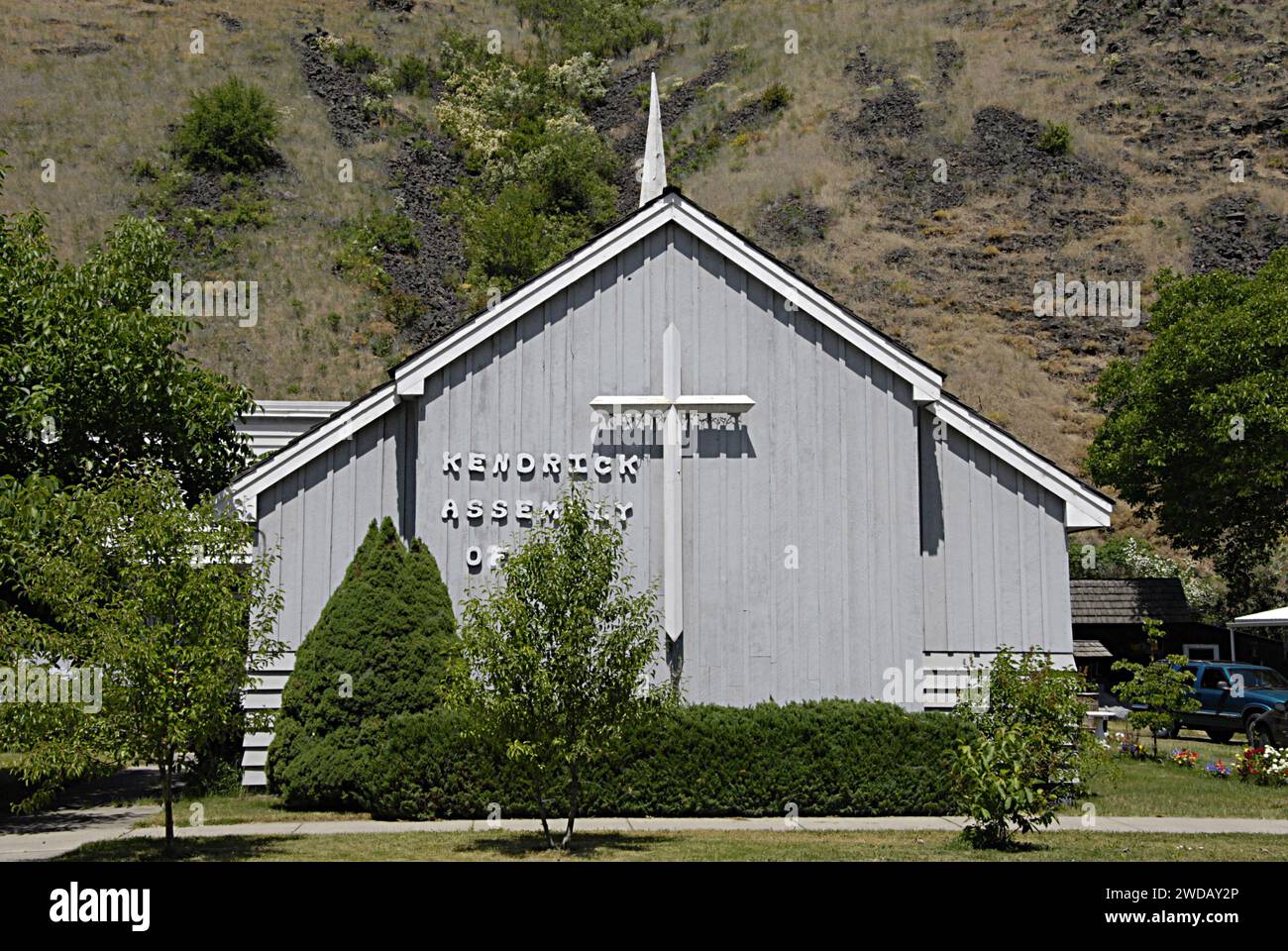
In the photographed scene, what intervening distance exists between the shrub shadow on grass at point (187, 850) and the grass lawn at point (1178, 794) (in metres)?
9.42

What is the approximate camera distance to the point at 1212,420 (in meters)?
37.5

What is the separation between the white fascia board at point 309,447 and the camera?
58.3ft

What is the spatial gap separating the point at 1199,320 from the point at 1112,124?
56786mm

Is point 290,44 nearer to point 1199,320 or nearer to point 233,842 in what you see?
point 1199,320

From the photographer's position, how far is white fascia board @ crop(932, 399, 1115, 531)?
60.1 feet

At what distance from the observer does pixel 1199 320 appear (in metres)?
38.9

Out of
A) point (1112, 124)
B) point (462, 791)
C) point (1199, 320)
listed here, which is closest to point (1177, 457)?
point (1199, 320)

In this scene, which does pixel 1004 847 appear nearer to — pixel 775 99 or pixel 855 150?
pixel 855 150

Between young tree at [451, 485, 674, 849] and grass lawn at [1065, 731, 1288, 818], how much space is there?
6007mm

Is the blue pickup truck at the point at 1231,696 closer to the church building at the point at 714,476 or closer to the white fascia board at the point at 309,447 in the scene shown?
the church building at the point at 714,476

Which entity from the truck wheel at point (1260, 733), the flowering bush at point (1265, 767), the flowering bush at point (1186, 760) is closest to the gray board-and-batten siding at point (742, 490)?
the flowering bush at point (1265, 767)

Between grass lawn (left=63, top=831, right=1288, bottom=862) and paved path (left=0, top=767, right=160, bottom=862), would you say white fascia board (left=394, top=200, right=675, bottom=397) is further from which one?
paved path (left=0, top=767, right=160, bottom=862)

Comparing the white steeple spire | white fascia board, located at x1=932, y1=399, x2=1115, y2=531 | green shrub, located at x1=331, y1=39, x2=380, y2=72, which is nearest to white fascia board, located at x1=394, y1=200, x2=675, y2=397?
the white steeple spire

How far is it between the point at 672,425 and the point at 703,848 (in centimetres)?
655
